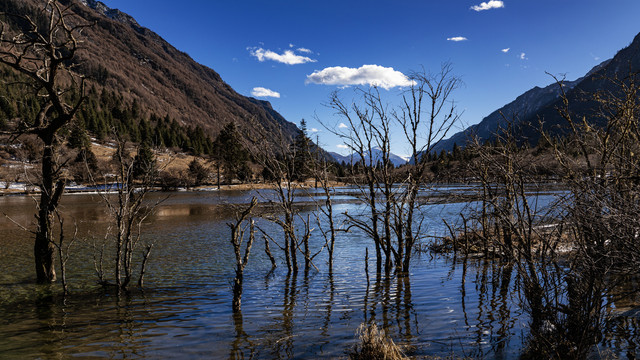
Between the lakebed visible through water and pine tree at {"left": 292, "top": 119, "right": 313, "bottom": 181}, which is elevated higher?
pine tree at {"left": 292, "top": 119, "right": 313, "bottom": 181}

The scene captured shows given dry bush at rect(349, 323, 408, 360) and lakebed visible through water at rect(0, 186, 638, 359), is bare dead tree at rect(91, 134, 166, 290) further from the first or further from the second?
dry bush at rect(349, 323, 408, 360)

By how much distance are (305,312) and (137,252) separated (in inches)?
501

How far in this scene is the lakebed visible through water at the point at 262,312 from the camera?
23.9 ft

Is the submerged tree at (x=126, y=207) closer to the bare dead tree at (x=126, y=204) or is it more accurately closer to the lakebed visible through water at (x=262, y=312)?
the bare dead tree at (x=126, y=204)

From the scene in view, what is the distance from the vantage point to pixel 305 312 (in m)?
9.64

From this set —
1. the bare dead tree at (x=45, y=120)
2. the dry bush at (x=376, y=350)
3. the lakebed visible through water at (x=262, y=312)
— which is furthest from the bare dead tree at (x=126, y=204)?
the dry bush at (x=376, y=350)

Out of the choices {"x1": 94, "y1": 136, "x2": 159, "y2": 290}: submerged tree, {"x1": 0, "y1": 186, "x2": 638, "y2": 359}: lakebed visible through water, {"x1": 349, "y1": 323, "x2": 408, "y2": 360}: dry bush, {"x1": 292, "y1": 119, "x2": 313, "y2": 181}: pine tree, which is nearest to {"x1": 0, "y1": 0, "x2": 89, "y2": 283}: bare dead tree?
{"x1": 94, "y1": 136, "x2": 159, "y2": 290}: submerged tree

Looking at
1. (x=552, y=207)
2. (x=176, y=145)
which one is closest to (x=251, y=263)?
(x=552, y=207)

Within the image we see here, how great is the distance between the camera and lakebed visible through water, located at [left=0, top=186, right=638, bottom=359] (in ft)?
23.9

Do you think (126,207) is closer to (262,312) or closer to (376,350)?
(262,312)

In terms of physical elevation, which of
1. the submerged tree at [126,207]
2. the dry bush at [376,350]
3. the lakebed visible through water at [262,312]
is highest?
the submerged tree at [126,207]

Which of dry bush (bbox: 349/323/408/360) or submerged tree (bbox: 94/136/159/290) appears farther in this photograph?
submerged tree (bbox: 94/136/159/290)

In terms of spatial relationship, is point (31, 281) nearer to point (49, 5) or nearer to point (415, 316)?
point (49, 5)

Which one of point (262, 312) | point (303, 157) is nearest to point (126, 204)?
point (262, 312)
